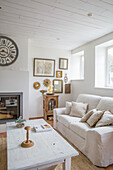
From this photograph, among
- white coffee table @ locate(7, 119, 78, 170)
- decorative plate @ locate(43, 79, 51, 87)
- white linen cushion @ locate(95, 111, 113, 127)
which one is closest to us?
white coffee table @ locate(7, 119, 78, 170)

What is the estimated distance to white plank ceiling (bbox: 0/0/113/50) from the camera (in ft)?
6.15

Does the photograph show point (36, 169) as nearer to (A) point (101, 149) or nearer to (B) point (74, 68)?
(A) point (101, 149)

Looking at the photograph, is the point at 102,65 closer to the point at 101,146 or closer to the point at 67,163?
the point at 101,146

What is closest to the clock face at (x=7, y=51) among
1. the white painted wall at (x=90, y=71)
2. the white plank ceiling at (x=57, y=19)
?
the white plank ceiling at (x=57, y=19)

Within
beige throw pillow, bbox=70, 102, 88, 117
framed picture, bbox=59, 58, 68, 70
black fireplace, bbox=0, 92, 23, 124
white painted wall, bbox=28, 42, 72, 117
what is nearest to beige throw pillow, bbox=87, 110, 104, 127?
beige throw pillow, bbox=70, 102, 88, 117

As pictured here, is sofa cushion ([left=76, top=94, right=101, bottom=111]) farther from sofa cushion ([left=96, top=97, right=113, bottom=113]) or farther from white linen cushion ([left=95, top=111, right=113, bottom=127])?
white linen cushion ([left=95, top=111, right=113, bottom=127])

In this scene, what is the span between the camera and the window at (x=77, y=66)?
14.8ft

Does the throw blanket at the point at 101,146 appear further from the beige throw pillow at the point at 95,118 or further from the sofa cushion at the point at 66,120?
the sofa cushion at the point at 66,120

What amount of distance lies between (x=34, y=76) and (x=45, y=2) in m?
2.44

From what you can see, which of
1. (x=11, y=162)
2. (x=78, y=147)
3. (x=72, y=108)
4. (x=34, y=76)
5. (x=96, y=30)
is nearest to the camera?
(x=11, y=162)

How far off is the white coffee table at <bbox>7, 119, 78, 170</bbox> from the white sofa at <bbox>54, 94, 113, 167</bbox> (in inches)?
20.0

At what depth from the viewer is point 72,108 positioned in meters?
2.98

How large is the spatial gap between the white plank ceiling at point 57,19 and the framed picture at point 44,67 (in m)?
0.86

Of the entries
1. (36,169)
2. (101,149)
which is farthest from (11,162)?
(101,149)
